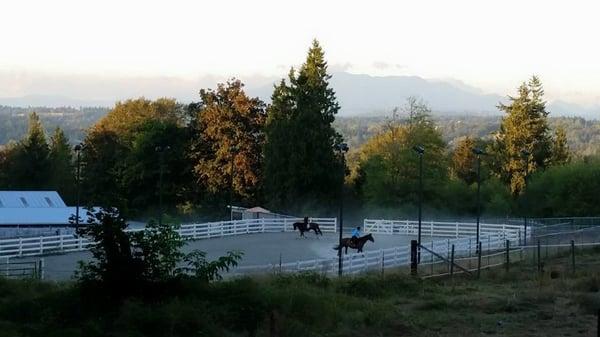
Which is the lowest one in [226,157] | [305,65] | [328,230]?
[328,230]

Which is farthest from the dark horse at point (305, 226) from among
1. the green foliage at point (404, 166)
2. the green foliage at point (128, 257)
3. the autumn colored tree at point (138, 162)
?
the green foliage at point (128, 257)

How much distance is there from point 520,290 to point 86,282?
12170 millimetres

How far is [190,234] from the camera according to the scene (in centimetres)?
4800

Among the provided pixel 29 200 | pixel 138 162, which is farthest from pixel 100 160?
pixel 29 200

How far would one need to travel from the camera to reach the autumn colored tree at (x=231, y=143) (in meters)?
77.7

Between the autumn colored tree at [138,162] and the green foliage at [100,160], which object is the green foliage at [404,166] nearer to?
the autumn colored tree at [138,162]

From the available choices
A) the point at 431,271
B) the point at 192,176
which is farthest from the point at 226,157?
the point at 431,271

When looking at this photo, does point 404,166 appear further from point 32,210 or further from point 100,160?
point 100,160

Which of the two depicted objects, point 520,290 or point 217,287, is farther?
point 520,290

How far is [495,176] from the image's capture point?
268 ft

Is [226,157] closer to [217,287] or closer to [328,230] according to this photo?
[328,230]

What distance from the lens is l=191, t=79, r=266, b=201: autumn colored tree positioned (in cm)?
7769

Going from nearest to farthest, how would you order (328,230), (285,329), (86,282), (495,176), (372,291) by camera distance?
(285,329) → (86,282) → (372,291) → (328,230) → (495,176)

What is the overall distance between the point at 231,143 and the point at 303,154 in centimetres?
993
